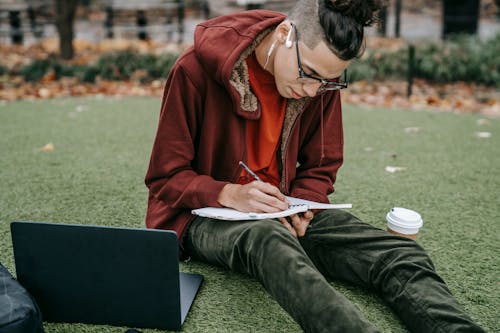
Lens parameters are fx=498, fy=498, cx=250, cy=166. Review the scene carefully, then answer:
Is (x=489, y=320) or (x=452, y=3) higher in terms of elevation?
(x=452, y=3)

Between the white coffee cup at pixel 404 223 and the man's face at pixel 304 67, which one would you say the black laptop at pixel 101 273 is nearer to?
the man's face at pixel 304 67

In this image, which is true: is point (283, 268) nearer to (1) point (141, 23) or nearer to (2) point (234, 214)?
(2) point (234, 214)

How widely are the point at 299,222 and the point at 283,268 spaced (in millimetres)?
422

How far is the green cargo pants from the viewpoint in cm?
134

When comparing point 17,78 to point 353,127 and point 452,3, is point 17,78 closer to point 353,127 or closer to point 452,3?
point 353,127

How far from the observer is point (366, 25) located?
1.59 meters

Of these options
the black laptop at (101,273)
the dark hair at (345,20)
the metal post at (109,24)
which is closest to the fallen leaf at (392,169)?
the dark hair at (345,20)

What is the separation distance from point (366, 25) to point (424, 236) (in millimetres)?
1036

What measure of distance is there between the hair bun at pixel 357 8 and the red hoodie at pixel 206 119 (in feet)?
0.94

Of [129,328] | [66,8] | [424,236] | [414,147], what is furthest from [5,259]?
[66,8]

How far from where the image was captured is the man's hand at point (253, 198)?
5.33 ft

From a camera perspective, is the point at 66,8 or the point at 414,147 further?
the point at 66,8

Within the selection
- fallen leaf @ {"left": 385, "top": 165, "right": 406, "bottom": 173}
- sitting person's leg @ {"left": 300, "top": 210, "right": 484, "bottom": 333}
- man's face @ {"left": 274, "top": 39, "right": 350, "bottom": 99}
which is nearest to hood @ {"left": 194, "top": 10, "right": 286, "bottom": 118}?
man's face @ {"left": 274, "top": 39, "right": 350, "bottom": 99}

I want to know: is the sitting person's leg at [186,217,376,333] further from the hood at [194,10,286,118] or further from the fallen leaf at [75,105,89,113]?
the fallen leaf at [75,105,89,113]
